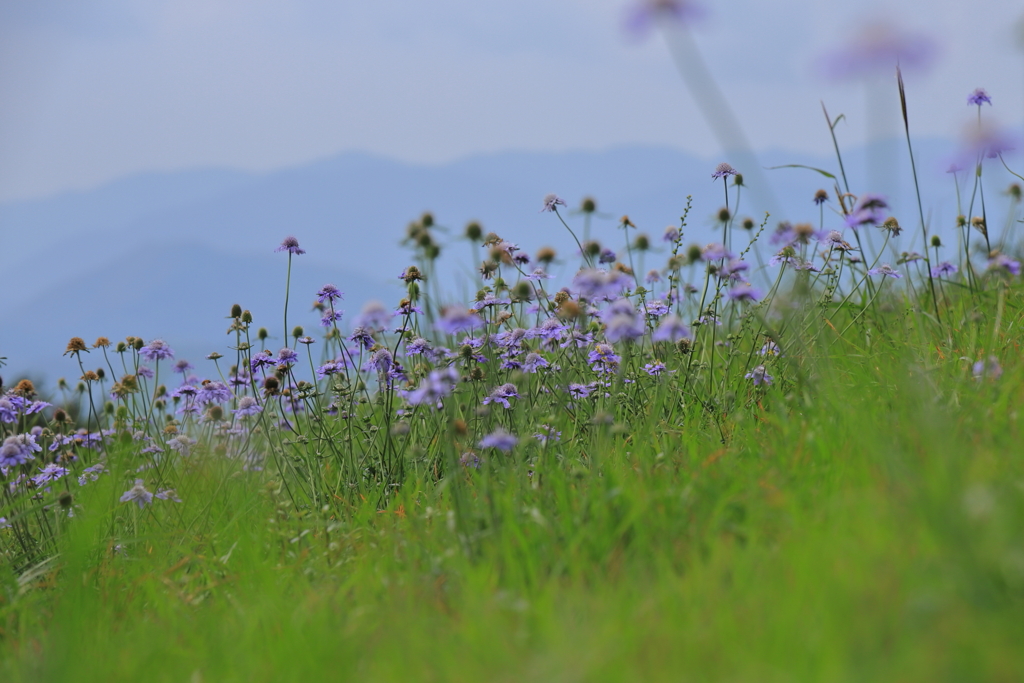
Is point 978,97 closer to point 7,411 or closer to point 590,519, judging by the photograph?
point 590,519

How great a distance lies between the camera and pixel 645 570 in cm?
234

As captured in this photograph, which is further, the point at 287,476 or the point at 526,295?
the point at 287,476

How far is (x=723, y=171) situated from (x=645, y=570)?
267 cm

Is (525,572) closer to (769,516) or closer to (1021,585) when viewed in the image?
(769,516)

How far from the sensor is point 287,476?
4.63m

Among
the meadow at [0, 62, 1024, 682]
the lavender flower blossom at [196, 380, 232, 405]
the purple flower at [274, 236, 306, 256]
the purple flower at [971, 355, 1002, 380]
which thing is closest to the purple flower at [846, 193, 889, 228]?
the meadow at [0, 62, 1024, 682]

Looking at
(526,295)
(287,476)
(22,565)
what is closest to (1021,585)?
(526,295)

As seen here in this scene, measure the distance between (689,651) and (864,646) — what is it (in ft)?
1.16

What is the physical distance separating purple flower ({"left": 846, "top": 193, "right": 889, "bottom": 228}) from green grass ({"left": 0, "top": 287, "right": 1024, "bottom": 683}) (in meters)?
0.60

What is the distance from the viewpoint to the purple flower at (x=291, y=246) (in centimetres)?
434

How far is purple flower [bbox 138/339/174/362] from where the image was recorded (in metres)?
5.18

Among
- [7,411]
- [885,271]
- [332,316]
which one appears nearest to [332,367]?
[332,316]

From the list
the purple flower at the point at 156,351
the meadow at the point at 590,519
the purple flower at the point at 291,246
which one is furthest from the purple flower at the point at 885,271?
the purple flower at the point at 156,351

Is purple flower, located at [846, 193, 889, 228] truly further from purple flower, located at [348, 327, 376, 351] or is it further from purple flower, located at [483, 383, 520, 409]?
purple flower, located at [348, 327, 376, 351]
